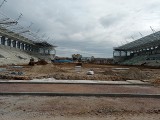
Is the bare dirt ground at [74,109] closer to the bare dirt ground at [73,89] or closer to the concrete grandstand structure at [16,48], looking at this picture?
the bare dirt ground at [73,89]

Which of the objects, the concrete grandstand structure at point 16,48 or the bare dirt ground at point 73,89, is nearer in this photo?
the bare dirt ground at point 73,89

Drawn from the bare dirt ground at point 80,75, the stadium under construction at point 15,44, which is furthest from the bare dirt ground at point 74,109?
the stadium under construction at point 15,44

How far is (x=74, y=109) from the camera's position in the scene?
8.21 metres

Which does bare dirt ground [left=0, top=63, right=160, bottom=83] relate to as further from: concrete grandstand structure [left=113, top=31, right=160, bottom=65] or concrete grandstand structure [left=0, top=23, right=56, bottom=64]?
concrete grandstand structure [left=113, top=31, right=160, bottom=65]

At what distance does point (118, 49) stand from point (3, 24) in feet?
200

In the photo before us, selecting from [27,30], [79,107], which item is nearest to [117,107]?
[79,107]

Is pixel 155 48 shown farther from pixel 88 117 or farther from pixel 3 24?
pixel 88 117

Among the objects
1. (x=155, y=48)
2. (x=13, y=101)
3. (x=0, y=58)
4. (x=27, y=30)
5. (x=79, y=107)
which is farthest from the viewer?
(x=155, y=48)

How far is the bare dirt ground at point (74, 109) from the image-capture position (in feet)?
23.4

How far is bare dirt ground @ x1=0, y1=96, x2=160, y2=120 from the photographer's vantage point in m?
7.14

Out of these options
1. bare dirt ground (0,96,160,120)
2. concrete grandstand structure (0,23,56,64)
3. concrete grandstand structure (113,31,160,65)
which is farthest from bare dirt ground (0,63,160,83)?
concrete grandstand structure (113,31,160,65)

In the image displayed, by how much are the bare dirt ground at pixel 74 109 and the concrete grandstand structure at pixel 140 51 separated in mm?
51210

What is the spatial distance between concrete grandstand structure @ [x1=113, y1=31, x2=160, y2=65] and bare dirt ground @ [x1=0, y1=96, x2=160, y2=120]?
5121 centimetres

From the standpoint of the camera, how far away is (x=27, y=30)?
6512 cm
